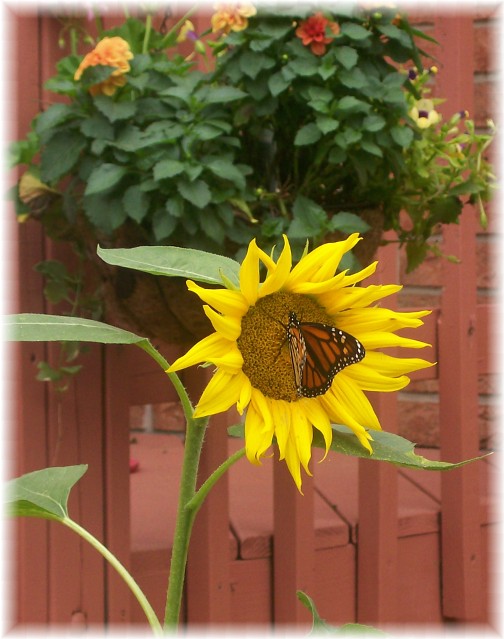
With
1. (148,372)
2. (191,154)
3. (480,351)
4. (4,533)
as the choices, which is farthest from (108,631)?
(480,351)

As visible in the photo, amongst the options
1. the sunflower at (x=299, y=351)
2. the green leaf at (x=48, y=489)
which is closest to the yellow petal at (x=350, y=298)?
the sunflower at (x=299, y=351)

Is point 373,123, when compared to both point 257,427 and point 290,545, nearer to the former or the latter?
point 257,427

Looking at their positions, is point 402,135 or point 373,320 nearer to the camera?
point 373,320

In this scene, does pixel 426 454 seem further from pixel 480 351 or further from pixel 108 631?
pixel 108 631

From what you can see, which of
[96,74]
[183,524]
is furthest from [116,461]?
[183,524]

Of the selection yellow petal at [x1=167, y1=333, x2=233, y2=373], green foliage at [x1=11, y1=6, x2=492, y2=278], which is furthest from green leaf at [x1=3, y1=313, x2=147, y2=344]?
green foliage at [x1=11, y1=6, x2=492, y2=278]

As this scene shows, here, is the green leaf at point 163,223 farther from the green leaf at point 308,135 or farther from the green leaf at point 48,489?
Answer: the green leaf at point 48,489
